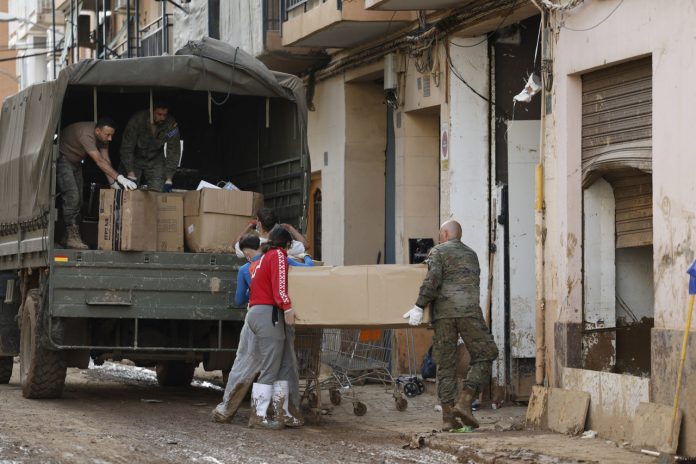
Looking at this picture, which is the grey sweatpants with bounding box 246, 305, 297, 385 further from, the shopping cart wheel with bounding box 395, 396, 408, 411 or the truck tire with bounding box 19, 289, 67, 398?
the truck tire with bounding box 19, 289, 67, 398

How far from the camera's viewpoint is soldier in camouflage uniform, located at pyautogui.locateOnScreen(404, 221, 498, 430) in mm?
12039

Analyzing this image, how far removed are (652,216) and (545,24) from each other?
2.30 metres

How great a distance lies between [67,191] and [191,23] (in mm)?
10631

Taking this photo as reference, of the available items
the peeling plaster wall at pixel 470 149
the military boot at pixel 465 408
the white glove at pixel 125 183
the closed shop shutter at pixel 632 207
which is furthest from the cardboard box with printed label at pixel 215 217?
the closed shop shutter at pixel 632 207

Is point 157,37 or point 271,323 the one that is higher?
point 157,37

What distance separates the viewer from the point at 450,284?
1210 cm

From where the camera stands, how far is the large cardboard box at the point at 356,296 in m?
12.2

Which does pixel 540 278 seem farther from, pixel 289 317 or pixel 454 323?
pixel 289 317

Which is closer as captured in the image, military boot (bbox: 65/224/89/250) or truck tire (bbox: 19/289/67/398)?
military boot (bbox: 65/224/89/250)

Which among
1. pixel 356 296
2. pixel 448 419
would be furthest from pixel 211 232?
pixel 448 419

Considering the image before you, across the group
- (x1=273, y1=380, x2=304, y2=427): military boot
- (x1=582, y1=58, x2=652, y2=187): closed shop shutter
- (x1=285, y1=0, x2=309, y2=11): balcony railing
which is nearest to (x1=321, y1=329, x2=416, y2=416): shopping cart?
(x1=273, y1=380, x2=304, y2=427): military boot

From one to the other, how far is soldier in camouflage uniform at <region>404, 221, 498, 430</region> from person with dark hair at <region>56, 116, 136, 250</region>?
367 centimetres

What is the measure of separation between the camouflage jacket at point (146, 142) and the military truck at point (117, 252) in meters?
0.33

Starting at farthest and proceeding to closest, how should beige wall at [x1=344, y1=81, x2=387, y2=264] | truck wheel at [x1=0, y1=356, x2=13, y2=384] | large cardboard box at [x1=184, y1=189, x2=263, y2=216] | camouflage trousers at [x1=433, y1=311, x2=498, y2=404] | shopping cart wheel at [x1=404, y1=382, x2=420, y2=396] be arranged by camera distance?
beige wall at [x1=344, y1=81, x2=387, y2=264], truck wheel at [x1=0, y1=356, x2=13, y2=384], shopping cart wheel at [x1=404, y1=382, x2=420, y2=396], large cardboard box at [x1=184, y1=189, x2=263, y2=216], camouflage trousers at [x1=433, y1=311, x2=498, y2=404]
